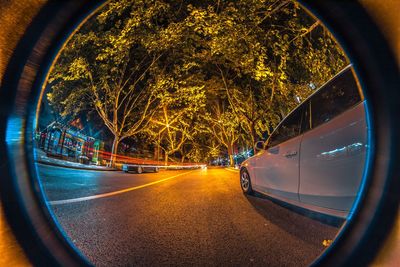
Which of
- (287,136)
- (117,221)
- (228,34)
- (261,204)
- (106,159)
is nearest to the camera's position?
(117,221)

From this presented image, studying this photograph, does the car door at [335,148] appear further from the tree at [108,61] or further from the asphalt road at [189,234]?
the tree at [108,61]

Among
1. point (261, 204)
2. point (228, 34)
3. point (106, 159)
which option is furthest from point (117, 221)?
point (106, 159)

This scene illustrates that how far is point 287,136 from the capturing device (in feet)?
12.6

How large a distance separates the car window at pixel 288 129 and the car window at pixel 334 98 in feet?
1.25

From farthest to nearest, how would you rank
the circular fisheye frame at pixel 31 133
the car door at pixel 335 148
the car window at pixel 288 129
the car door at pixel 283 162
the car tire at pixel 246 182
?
the car tire at pixel 246 182, the car window at pixel 288 129, the car door at pixel 283 162, the car door at pixel 335 148, the circular fisheye frame at pixel 31 133

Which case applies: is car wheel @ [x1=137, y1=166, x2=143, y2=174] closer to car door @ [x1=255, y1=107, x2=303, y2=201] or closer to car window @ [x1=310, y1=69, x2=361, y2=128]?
car door @ [x1=255, y1=107, x2=303, y2=201]

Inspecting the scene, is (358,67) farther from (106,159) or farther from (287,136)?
(106,159)

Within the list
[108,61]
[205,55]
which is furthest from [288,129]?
[108,61]

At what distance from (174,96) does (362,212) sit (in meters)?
16.2

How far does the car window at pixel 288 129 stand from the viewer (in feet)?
11.8

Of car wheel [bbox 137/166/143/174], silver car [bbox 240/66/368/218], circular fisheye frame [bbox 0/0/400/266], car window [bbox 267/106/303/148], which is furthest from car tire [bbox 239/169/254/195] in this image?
car wheel [bbox 137/166/143/174]

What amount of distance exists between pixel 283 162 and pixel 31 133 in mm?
3388

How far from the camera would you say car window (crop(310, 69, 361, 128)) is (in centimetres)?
235

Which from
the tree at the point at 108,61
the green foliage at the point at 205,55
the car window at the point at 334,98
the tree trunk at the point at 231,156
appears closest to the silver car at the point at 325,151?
the car window at the point at 334,98
